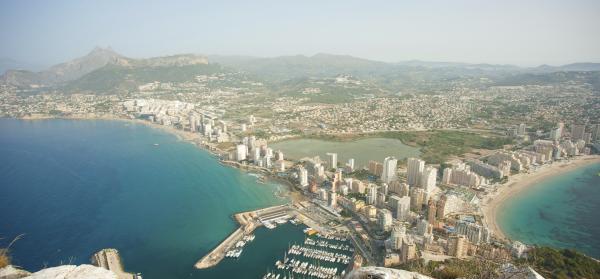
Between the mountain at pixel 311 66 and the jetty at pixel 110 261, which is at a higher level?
the mountain at pixel 311 66

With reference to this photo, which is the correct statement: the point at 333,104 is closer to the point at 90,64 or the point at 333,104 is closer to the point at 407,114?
the point at 407,114

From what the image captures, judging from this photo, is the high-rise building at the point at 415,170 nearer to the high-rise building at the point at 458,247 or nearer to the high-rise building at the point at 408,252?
the high-rise building at the point at 458,247

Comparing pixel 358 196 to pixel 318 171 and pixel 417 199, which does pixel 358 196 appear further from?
pixel 318 171

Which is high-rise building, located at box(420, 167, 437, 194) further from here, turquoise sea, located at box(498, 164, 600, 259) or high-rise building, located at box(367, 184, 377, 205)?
turquoise sea, located at box(498, 164, 600, 259)

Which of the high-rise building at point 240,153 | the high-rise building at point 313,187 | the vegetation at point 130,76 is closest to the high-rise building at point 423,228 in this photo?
the high-rise building at point 313,187

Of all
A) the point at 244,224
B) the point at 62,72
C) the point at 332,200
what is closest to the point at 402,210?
the point at 332,200

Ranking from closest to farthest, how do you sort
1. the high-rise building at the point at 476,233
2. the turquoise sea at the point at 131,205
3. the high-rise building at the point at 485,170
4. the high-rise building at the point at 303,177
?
1. the turquoise sea at the point at 131,205
2. the high-rise building at the point at 476,233
3. the high-rise building at the point at 303,177
4. the high-rise building at the point at 485,170

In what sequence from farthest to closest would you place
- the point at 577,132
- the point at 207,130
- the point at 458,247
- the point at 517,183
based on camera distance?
1. the point at 207,130
2. the point at 577,132
3. the point at 517,183
4. the point at 458,247
